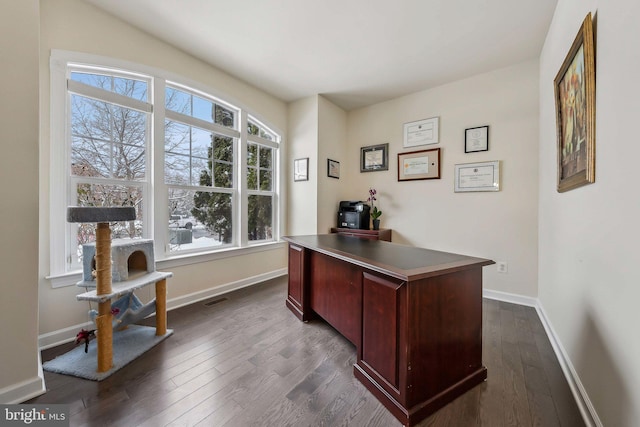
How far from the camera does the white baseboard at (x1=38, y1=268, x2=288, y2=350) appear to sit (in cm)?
187

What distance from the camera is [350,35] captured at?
238 centimetres

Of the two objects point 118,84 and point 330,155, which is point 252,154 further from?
point 118,84

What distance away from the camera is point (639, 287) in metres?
0.86

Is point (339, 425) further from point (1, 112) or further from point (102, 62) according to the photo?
point (102, 62)

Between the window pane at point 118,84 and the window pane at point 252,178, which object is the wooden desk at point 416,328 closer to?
the window pane at point 252,178

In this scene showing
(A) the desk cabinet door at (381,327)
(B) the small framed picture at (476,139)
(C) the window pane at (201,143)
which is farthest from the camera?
(B) the small framed picture at (476,139)

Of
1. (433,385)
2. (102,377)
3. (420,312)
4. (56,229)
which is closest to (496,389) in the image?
(433,385)

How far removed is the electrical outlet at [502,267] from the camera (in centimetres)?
286

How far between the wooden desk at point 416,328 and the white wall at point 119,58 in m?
1.95

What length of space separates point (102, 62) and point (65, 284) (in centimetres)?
187

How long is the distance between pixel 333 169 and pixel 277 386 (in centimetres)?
306

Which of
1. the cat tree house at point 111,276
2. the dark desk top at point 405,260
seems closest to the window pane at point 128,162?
the cat tree house at point 111,276
